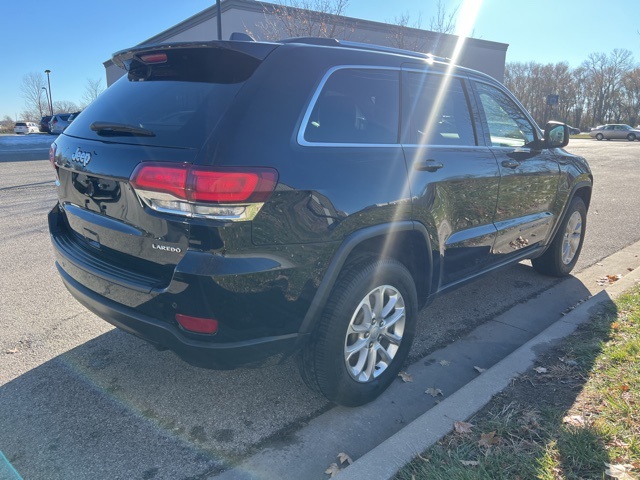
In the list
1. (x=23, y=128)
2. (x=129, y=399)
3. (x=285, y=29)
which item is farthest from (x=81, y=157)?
(x=23, y=128)

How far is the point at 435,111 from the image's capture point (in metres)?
3.35

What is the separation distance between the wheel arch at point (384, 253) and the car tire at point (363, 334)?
70mm

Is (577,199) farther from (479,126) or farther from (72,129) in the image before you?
(72,129)

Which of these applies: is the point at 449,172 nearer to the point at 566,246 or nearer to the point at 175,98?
the point at 175,98

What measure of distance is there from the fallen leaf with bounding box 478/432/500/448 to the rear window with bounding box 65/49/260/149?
1.93 m

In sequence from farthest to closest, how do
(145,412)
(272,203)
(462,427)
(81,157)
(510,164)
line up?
(510,164) < (145,412) < (81,157) < (462,427) < (272,203)

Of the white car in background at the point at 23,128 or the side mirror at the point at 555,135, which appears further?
the white car in background at the point at 23,128

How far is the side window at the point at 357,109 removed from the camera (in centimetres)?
256

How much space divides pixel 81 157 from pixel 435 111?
7.27 feet

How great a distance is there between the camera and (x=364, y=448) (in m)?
2.58

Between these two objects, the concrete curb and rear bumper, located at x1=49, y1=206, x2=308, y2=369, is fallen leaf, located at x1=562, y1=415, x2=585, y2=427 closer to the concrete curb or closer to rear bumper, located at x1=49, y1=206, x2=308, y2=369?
the concrete curb

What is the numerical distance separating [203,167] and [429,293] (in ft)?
5.87

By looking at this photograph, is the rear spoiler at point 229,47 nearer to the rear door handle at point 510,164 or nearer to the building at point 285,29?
the rear door handle at point 510,164

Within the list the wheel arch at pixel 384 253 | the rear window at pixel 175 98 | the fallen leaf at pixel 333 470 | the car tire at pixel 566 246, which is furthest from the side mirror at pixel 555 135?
the fallen leaf at pixel 333 470
